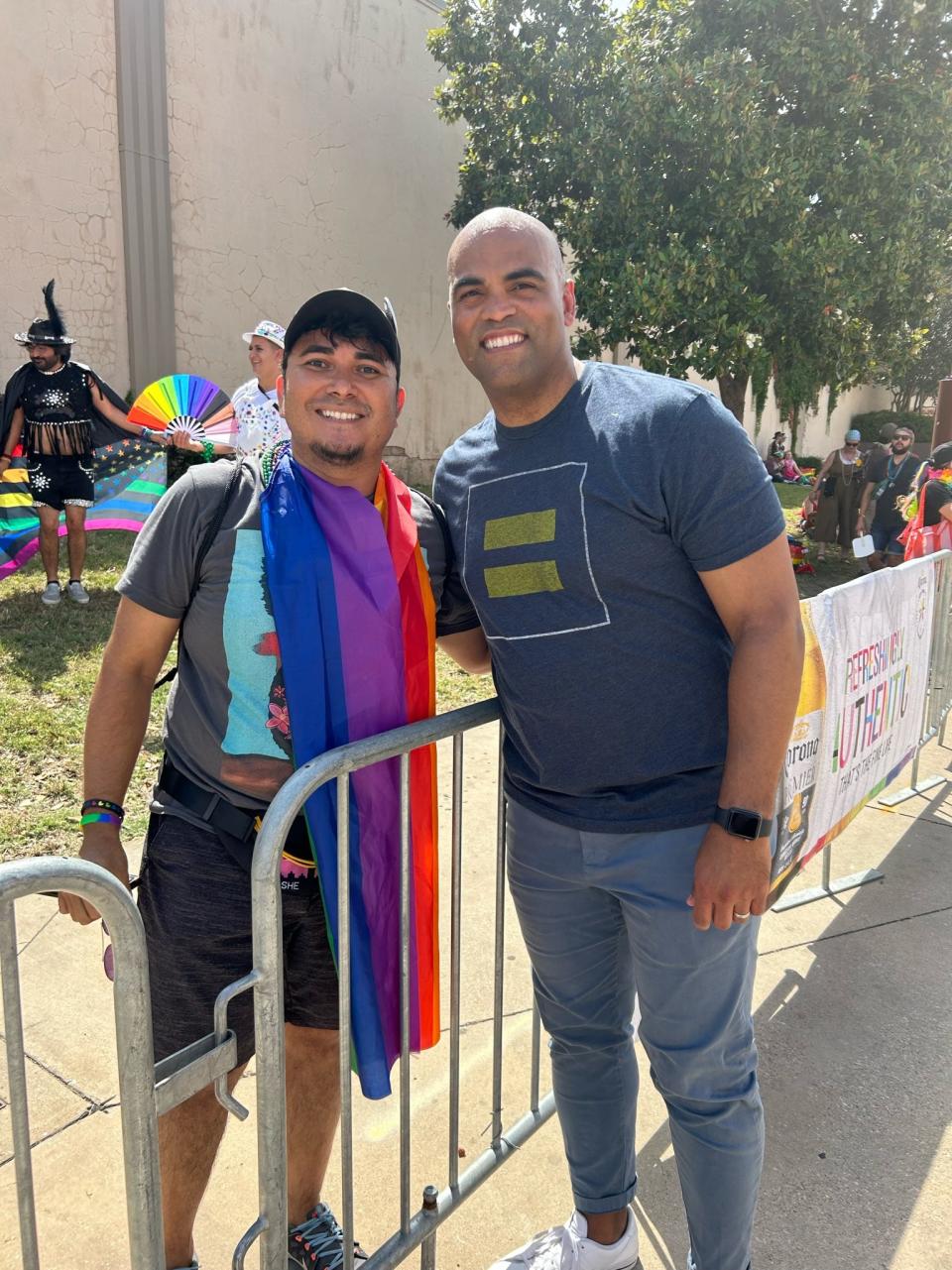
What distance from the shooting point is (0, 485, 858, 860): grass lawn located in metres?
4.15

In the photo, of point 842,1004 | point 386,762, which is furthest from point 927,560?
point 386,762

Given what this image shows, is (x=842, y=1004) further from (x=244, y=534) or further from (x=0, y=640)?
(x=0, y=640)

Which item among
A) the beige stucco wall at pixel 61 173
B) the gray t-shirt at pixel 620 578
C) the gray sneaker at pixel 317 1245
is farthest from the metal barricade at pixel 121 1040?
the beige stucco wall at pixel 61 173

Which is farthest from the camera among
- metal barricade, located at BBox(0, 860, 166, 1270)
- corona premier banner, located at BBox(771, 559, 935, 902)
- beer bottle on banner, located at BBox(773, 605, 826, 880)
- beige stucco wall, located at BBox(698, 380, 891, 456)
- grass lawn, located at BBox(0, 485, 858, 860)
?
beige stucco wall, located at BBox(698, 380, 891, 456)

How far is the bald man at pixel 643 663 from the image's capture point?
179cm

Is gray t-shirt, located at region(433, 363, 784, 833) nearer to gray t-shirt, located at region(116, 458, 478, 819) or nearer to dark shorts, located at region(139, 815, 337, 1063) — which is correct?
gray t-shirt, located at region(116, 458, 478, 819)

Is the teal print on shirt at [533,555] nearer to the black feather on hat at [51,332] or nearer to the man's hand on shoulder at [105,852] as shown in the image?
the man's hand on shoulder at [105,852]

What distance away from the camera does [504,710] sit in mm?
2146

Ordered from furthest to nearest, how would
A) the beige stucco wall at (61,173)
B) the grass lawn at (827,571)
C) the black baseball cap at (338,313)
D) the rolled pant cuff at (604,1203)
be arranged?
the grass lawn at (827,571) → the beige stucco wall at (61,173) → the rolled pant cuff at (604,1203) → the black baseball cap at (338,313)

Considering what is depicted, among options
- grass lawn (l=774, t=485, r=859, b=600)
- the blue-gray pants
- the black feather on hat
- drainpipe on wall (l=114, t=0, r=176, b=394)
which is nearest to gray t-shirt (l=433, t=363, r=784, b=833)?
the blue-gray pants

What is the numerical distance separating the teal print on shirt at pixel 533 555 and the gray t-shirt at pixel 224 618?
0.45 metres

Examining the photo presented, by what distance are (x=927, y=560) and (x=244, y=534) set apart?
3429 millimetres

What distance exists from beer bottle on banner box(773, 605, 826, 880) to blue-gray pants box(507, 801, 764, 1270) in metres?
0.87

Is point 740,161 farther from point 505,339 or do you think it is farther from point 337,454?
point 337,454
